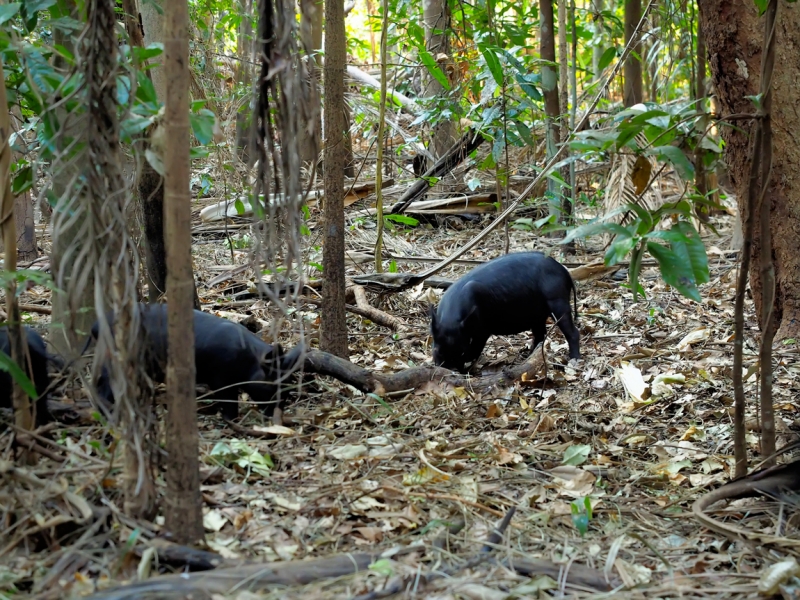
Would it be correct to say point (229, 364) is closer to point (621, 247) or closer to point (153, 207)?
point (153, 207)

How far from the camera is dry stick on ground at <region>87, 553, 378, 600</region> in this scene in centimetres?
254

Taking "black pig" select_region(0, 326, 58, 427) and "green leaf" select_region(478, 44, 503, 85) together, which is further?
"green leaf" select_region(478, 44, 503, 85)

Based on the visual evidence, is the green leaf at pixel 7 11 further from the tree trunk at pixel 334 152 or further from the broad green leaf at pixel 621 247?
the tree trunk at pixel 334 152

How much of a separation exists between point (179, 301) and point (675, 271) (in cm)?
173

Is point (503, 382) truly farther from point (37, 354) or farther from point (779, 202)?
point (37, 354)

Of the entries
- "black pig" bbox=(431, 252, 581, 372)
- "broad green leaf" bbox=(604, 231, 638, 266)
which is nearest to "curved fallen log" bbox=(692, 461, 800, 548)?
"broad green leaf" bbox=(604, 231, 638, 266)

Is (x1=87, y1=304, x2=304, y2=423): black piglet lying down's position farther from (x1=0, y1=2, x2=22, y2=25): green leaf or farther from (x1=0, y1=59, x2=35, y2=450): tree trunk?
(x1=0, y1=2, x2=22, y2=25): green leaf

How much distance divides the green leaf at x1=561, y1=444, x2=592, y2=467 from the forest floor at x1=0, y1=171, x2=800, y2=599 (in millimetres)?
16

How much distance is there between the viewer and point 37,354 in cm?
414

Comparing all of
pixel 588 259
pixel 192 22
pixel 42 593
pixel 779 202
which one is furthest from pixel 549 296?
pixel 42 593

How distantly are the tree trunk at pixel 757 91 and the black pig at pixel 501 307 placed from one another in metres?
1.82

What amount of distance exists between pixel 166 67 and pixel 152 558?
166cm

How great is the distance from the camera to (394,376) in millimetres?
5266

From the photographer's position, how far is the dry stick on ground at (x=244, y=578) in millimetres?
2543
